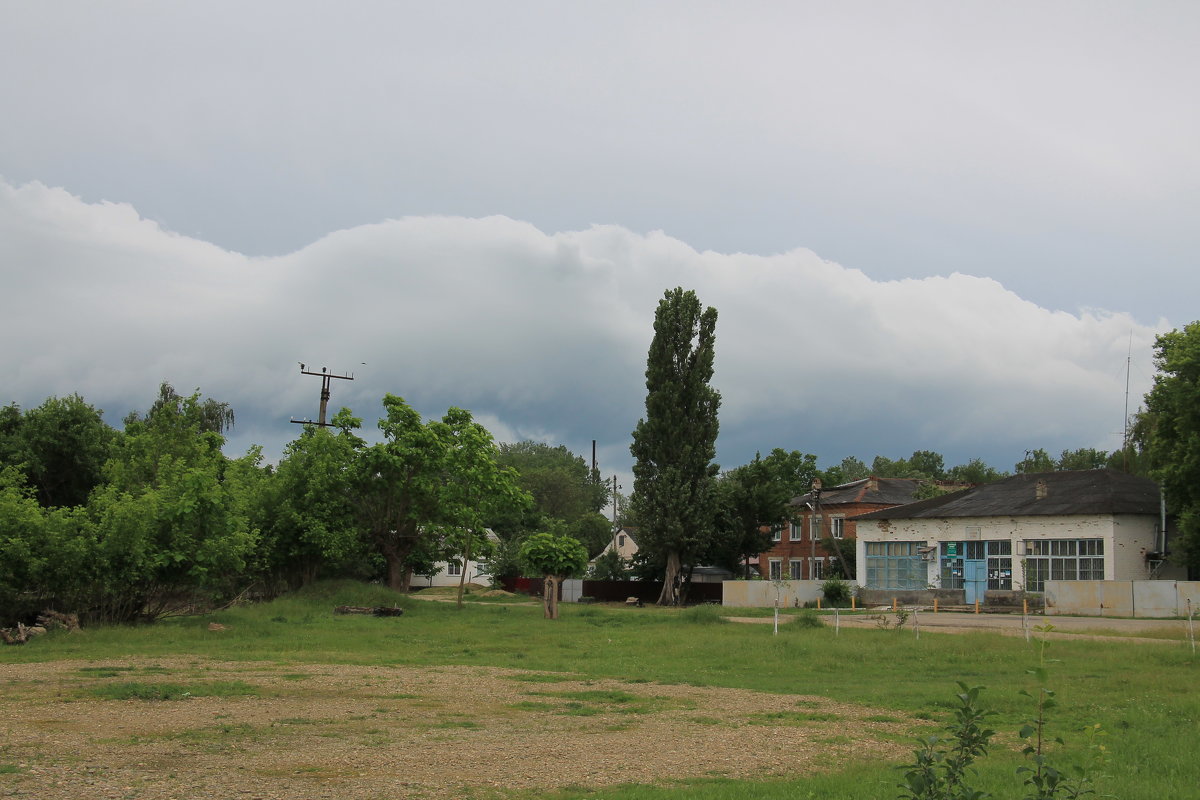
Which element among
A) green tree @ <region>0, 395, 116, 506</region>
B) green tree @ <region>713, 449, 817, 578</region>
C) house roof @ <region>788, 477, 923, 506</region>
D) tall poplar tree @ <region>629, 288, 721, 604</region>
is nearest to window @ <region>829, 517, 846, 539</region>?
house roof @ <region>788, 477, 923, 506</region>

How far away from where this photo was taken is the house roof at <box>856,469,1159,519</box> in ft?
146

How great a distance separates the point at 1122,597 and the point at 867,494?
31.9 meters

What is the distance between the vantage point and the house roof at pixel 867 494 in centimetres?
6894

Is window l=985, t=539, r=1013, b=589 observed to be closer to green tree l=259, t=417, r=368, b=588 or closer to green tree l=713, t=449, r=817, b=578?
green tree l=713, t=449, r=817, b=578

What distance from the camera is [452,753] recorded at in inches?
419

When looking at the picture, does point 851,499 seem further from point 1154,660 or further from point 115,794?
point 115,794

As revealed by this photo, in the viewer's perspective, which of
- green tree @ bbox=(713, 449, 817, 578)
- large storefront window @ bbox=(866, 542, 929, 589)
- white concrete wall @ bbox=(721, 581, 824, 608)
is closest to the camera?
white concrete wall @ bbox=(721, 581, 824, 608)

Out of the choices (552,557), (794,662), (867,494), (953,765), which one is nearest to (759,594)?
(552,557)

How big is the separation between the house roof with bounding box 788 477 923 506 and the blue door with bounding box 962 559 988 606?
56.4ft

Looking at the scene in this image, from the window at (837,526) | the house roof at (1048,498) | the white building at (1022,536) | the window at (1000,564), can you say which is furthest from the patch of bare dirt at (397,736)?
the window at (837,526)

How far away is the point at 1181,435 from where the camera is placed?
4084 cm

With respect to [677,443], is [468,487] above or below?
below

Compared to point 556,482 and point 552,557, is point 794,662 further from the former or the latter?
point 556,482

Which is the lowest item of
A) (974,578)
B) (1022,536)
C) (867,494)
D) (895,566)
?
(974,578)
